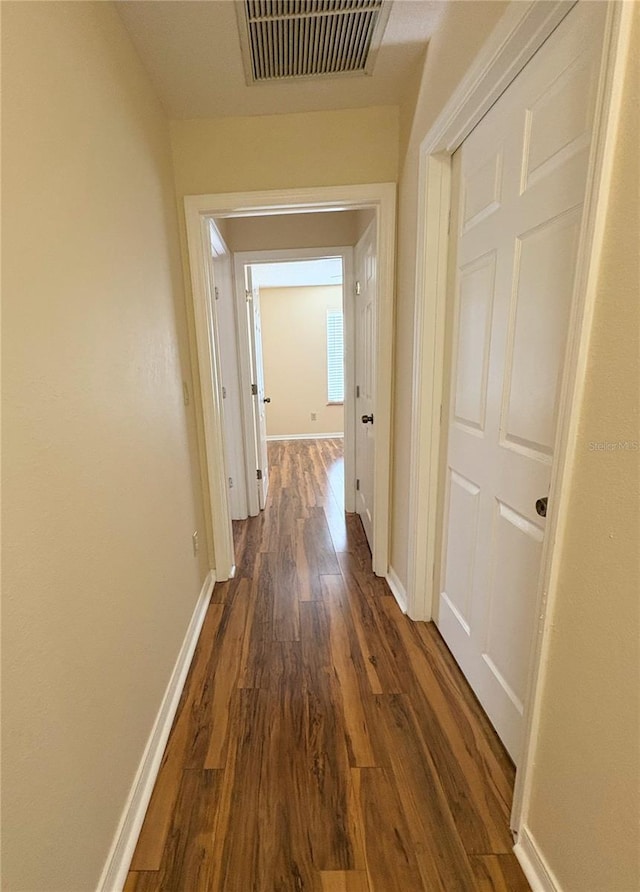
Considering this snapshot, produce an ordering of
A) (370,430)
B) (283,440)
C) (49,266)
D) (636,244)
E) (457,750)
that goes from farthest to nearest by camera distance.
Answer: (283,440) → (370,430) → (457,750) → (49,266) → (636,244)

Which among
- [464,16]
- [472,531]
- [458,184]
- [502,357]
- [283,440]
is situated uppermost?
[464,16]

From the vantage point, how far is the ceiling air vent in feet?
4.24

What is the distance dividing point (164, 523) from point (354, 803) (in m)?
1.12

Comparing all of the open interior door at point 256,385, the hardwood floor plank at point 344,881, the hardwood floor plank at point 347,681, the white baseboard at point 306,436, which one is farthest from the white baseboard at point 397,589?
the white baseboard at point 306,436

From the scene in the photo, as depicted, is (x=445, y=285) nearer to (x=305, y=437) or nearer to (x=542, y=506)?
(x=542, y=506)

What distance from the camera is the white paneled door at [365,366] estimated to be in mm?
2305

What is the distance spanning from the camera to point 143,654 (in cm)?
126

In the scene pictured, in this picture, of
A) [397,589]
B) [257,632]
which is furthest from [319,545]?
[257,632]

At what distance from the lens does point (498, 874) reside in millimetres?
996

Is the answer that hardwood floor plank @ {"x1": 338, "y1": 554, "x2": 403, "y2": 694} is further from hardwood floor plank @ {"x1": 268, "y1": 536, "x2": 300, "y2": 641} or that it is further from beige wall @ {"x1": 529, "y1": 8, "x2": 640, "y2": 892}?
beige wall @ {"x1": 529, "y1": 8, "x2": 640, "y2": 892}

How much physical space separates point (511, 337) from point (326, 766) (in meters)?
1.50

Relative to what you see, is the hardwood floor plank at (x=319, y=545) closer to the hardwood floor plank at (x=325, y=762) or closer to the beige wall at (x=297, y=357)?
the hardwood floor plank at (x=325, y=762)

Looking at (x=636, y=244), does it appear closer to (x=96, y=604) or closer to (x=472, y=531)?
(x=472, y=531)

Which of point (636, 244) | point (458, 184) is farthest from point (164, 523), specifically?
point (458, 184)
